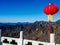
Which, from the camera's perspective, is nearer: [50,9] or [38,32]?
[50,9]

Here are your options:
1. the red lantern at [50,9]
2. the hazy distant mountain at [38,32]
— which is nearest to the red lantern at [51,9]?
the red lantern at [50,9]

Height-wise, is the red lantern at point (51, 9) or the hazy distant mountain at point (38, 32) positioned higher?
the red lantern at point (51, 9)

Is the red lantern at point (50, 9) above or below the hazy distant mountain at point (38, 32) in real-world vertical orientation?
above

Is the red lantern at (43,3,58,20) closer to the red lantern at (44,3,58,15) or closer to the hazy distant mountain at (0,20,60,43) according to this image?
the red lantern at (44,3,58,15)

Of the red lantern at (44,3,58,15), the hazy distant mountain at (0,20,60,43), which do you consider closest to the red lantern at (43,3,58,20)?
the red lantern at (44,3,58,15)

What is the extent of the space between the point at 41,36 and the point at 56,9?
1000 centimetres

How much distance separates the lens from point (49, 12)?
6.43 m

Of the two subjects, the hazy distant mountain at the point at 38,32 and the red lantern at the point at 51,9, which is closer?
the red lantern at the point at 51,9

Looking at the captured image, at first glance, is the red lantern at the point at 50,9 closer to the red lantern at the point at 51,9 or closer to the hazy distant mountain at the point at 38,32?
the red lantern at the point at 51,9

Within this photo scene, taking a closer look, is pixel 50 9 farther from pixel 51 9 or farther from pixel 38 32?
pixel 38 32

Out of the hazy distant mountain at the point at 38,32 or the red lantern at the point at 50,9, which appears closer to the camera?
the red lantern at the point at 50,9

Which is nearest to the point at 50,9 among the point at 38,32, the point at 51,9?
the point at 51,9

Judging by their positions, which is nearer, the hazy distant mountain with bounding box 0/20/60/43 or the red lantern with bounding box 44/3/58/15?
the red lantern with bounding box 44/3/58/15

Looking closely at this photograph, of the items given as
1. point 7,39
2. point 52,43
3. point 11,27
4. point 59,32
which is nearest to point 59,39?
point 59,32
